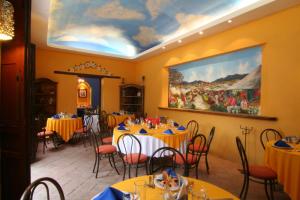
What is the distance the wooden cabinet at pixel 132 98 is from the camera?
813cm

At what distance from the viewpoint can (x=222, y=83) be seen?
4.88 metres

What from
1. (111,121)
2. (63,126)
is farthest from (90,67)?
(63,126)

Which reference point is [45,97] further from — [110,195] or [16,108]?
[110,195]

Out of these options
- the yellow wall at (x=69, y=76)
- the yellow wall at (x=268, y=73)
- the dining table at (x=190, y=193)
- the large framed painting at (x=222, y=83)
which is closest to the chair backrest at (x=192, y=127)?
the yellow wall at (x=268, y=73)

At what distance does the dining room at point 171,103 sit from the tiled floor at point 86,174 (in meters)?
0.02

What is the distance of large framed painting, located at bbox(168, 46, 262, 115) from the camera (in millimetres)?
4230

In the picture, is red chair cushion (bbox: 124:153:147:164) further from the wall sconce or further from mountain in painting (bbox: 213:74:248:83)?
mountain in painting (bbox: 213:74:248:83)

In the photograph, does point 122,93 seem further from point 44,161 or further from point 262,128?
point 262,128

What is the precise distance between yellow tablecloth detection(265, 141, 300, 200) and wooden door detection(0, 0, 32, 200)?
10.6 feet

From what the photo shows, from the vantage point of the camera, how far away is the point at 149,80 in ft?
25.8

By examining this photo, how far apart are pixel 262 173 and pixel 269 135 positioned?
1491mm

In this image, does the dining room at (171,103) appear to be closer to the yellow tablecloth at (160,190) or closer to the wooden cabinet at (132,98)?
the yellow tablecloth at (160,190)

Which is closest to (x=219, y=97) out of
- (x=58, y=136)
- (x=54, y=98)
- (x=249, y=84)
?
(x=249, y=84)

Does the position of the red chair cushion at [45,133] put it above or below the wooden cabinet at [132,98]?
below
